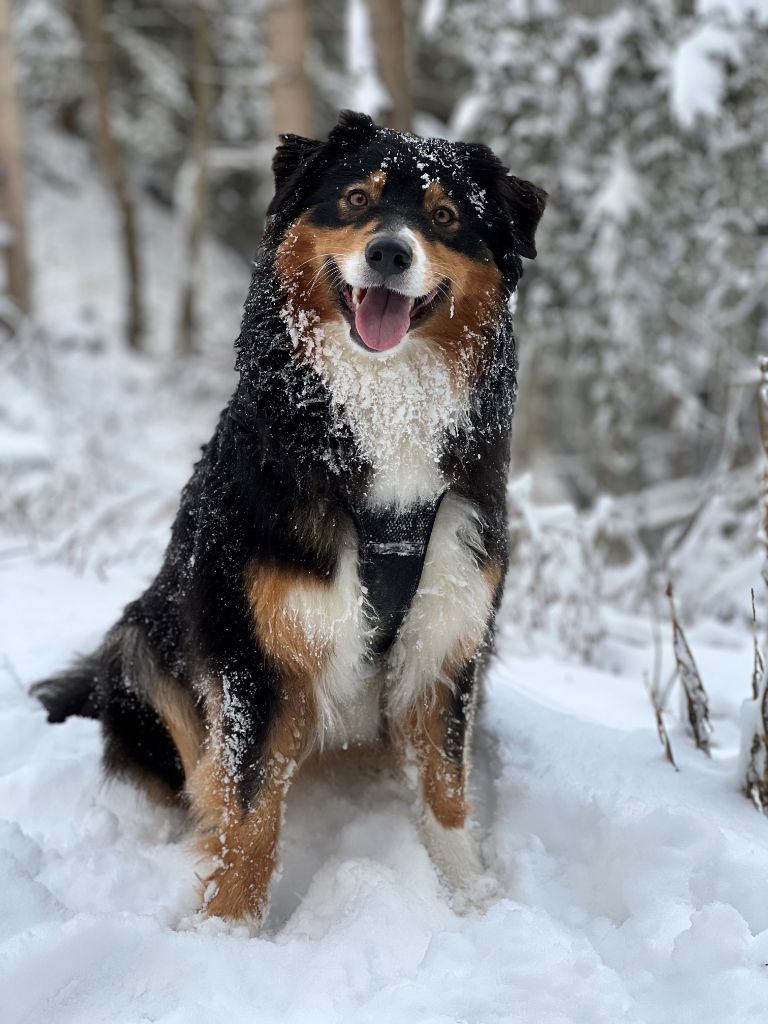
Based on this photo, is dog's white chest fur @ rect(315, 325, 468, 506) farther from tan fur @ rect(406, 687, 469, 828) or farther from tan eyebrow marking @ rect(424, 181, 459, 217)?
tan fur @ rect(406, 687, 469, 828)

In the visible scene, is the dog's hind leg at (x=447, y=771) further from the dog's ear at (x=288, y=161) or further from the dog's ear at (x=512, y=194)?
the dog's ear at (x=288, y=161)

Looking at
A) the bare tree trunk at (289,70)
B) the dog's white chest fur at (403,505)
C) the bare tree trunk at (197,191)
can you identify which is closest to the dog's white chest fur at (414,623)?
the dog's white chest fur at (403,505)

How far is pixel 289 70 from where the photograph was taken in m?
7.40

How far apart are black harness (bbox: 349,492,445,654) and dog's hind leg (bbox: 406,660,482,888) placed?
1.21 feet

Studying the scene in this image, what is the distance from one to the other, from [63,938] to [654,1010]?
48.2 inches

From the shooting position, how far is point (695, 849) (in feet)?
7.19

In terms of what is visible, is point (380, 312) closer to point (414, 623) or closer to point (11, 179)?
point (414, 623)

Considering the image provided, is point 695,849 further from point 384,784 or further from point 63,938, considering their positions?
point 63,938

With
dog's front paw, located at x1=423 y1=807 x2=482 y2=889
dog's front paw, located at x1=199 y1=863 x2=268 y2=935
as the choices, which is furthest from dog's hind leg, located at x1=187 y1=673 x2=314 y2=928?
dog's front paw, located at x1=423 y1=807 x2=482 y2=889

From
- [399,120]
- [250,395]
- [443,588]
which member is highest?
[399,120]

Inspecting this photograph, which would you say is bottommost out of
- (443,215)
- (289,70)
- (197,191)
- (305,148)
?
(443,215)

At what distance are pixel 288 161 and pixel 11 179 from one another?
918 cm

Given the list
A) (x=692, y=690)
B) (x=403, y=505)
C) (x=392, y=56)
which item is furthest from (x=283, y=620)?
(x=392, y=56)

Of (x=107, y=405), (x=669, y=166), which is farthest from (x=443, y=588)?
(x=107, y=405)
